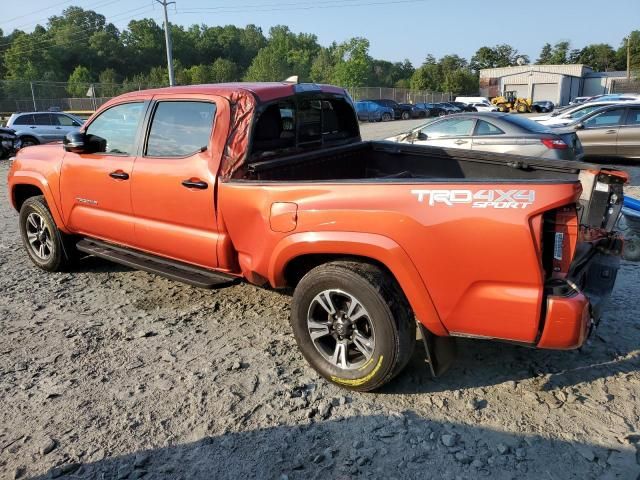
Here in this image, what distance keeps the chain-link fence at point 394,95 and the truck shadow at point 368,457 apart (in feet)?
157

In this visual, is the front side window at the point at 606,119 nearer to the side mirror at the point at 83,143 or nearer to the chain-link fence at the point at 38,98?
the side mirror at the point at 83,143

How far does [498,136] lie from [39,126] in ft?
49.1

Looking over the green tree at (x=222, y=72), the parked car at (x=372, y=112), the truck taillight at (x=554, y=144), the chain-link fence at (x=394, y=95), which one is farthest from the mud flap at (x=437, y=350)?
the green tree at (x=222, y=72)

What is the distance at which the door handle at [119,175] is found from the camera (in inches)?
170

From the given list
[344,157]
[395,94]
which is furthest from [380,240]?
[395,94]

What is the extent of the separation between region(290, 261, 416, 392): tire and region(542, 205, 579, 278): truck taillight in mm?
817

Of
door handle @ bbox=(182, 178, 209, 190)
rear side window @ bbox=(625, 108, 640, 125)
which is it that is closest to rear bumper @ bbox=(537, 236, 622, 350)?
door handle @ bbox=(182, 178, 209, 190)

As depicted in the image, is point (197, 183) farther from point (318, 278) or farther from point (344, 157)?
point (344, 157)

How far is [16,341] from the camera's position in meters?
4.02

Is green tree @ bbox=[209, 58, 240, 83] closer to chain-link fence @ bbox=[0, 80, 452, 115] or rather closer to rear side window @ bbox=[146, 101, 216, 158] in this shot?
chain-link fence @ bbox=[0, 80, 452, 115]

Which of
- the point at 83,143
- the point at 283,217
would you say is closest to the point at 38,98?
the point at 83,143

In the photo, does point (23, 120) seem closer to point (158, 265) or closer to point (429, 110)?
point (158, 265)

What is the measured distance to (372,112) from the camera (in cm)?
3781

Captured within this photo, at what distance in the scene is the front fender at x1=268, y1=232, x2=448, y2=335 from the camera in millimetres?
2854
